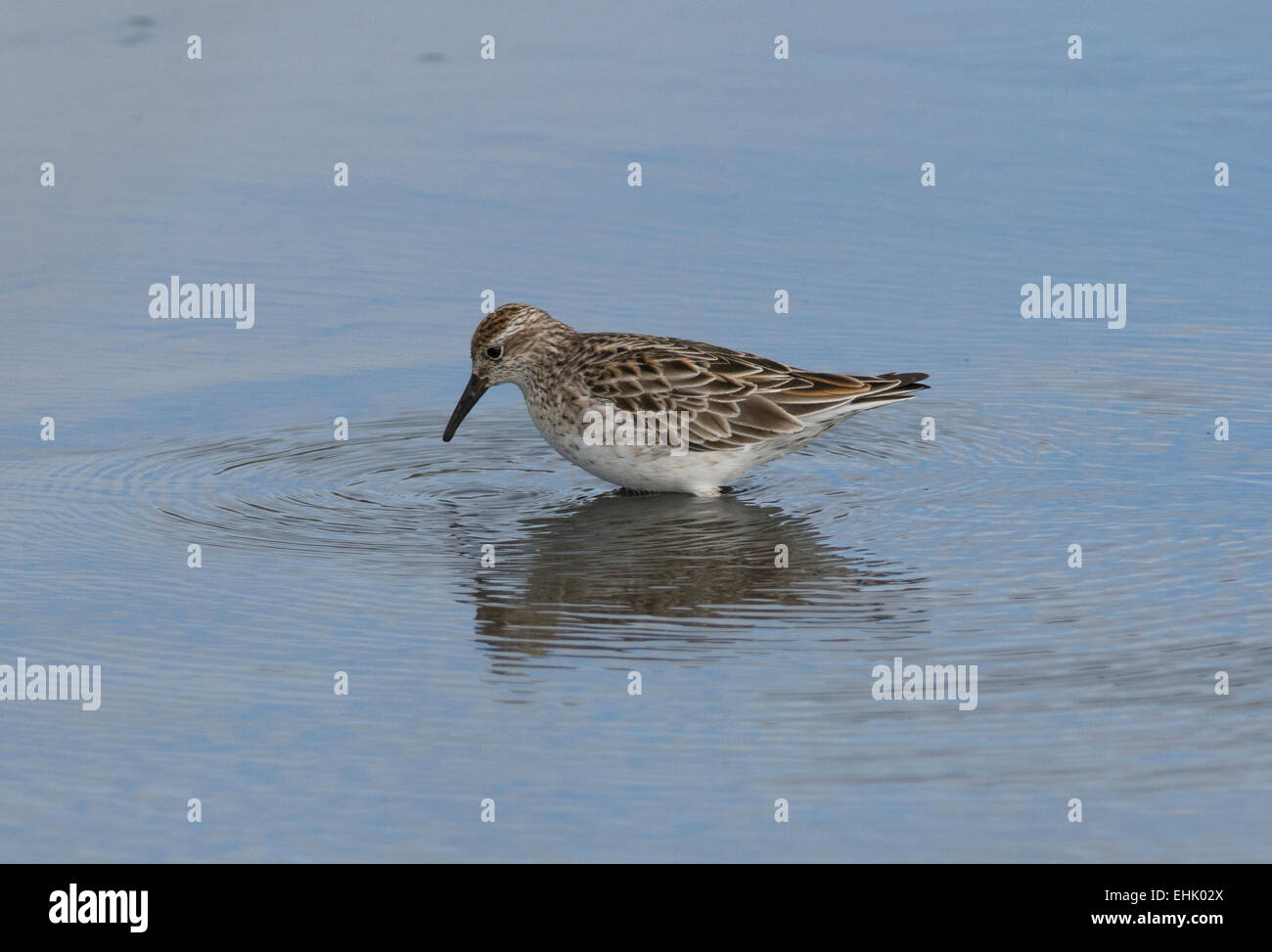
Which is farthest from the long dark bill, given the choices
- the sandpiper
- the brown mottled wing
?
the brown mottled wing

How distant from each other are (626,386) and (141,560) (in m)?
3.74

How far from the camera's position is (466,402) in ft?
51.7

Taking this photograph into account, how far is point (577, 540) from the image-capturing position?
1376 centimetres

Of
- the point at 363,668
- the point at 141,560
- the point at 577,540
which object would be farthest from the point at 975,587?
the point at 141,560

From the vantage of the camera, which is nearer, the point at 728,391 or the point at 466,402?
the point at 728,391

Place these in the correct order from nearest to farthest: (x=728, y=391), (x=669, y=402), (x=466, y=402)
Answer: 1. (x=669, y=402)
2. (x=728, y=391)
3. (x=466, y=402)

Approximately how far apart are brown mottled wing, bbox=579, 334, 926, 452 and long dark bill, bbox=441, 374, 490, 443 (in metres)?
0.91

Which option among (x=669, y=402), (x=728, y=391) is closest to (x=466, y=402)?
(x=669, y=402)

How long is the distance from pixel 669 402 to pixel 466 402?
1691 mm

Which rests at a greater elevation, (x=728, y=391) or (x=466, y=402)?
(x=466, y=402)

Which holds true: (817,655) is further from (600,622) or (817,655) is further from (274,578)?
(274,578)

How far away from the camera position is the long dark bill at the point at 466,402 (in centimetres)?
1570

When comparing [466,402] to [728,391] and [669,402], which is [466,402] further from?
[728,391]

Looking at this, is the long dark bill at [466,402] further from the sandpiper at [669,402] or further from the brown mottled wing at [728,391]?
the brown mottled wing at [728,391]
